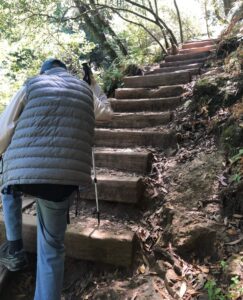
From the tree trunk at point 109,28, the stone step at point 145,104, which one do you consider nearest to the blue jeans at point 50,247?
the stone step at point 145,104

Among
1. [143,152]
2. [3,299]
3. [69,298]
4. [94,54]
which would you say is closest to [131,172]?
[143,152]

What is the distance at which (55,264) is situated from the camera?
2.40 metres

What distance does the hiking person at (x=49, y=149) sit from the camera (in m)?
2.18

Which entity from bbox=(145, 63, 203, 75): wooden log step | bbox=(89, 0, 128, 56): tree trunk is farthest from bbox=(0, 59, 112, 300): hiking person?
bbox=(89, 0, 128, 56): tree trunk

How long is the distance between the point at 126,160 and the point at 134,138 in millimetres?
629

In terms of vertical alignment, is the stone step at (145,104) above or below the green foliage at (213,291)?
above

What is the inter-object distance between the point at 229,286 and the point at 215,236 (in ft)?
1.60

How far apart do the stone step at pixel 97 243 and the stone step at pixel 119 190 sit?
0.46 meters

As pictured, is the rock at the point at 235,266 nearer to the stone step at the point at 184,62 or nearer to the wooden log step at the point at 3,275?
the wooden log step at the point at 3,275

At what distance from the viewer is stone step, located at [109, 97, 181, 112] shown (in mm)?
5449

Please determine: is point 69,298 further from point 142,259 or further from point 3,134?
point 3,134

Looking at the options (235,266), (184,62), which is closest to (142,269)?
(235,266)

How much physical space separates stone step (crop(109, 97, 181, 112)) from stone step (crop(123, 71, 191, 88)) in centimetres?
86

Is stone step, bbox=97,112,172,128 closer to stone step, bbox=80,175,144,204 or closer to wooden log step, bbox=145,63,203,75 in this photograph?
stone step, bbox=80,175,144,204
